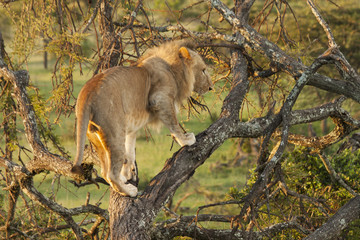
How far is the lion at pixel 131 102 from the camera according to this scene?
116 inches

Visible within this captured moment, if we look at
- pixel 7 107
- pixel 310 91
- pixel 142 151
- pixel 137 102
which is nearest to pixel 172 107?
pixel 137 102

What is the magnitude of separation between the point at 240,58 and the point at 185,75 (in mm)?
750

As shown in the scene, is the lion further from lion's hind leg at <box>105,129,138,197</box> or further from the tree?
the tree

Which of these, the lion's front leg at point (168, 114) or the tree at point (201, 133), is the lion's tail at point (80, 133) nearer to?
the tree at point (201, 133)

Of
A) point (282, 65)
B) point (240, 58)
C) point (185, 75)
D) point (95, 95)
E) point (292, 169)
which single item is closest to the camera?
point (95, 95)

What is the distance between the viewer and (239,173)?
11898mm

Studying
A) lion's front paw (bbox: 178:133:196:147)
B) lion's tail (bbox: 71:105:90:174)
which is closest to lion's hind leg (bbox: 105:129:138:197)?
lion's tail (bbox: 71:105:90:174)

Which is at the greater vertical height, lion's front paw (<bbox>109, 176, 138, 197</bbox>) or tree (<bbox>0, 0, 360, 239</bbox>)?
tree (<bbox>0, 0, 360, 239</bbox>)

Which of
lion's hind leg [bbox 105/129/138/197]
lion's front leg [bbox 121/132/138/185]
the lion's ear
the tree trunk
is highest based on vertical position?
the lion's ear

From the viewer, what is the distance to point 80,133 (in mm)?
2791

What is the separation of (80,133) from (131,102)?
1.80 feet

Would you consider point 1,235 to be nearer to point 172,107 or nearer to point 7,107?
point 7,107

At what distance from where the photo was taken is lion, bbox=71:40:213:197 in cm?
294

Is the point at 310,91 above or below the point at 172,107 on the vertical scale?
above
